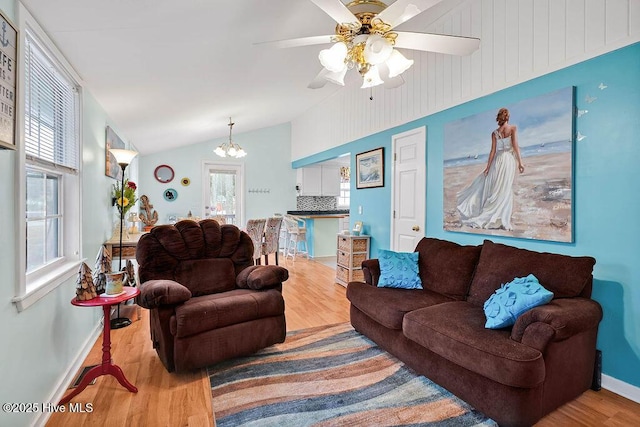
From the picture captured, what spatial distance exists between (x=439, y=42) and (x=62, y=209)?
285cm

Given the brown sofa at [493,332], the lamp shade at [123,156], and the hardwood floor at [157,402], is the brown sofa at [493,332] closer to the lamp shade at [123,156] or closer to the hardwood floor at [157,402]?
the hardwood floor at [157,402]

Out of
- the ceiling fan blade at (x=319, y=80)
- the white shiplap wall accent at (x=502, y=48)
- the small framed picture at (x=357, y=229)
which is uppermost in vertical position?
the white shiplap wall accent at (x=502, y=48)

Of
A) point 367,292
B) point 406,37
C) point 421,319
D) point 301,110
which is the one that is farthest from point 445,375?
point 301,110

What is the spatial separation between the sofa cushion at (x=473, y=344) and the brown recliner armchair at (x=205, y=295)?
3.60 ft

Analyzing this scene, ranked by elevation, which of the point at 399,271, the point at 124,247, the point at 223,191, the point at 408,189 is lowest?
the point at 399,271

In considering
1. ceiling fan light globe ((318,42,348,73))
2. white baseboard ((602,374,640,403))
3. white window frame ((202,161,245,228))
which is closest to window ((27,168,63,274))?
ceiling fan light globe ((318,42,348,73))

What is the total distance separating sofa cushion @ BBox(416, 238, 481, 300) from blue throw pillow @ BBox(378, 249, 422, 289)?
0.27 ft

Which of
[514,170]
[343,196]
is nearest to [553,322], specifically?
[514,170]

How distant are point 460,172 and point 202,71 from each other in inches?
105

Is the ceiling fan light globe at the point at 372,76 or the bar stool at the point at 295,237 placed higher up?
the ceiling fan light globe at the point at 372,76

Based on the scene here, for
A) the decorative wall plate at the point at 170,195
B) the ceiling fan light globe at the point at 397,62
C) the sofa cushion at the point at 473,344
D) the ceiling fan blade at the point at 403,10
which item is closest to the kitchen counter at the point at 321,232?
the decorative wall plate at the point at 170,195

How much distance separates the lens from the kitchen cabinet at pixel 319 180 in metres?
7.30

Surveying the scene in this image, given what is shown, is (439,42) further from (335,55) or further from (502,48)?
(502,48)

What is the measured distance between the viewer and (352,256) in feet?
14.5
